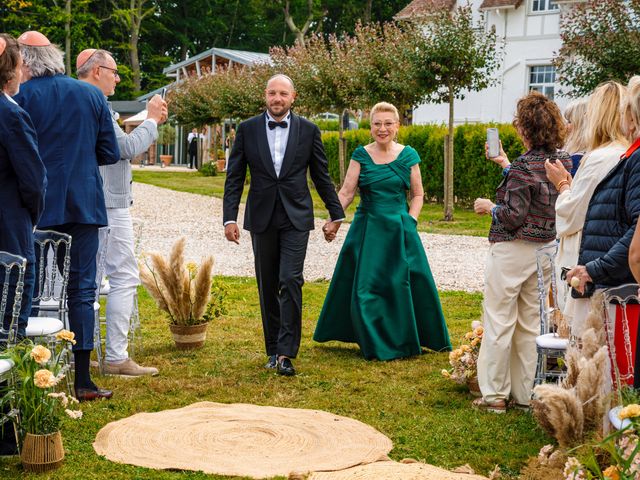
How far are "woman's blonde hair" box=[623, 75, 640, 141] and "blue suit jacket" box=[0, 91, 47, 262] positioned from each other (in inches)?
111

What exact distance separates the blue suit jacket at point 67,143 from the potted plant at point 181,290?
5.33 ft

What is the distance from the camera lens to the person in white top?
475 cm

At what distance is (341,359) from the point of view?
7027 millimetres

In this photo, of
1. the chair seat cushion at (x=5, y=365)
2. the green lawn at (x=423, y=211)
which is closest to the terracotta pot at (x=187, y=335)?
the chair seat cushion at (x=5, y=365)

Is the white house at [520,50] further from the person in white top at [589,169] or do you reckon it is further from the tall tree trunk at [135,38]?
the tall tree trunk at [135,38]

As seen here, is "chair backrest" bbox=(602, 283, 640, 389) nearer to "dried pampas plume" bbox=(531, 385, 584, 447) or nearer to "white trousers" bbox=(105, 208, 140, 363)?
"dried pampas plume" bbox=(531, 385, 584, 447)

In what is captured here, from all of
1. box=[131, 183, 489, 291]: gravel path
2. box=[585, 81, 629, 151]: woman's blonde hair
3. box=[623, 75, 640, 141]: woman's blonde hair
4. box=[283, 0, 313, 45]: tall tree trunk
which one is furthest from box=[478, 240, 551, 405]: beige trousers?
box=[283, 0, 313, 45]: tall tree trunk

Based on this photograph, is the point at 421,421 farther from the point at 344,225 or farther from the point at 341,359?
the point at 344,225

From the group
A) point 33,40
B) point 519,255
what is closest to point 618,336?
point 519,255

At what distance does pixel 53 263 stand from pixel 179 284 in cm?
190

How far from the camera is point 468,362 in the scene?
5.98m

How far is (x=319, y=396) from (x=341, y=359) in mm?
1112

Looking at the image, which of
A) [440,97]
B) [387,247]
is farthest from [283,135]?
[440,97]

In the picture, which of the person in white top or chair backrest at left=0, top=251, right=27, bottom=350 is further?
the person in white top
